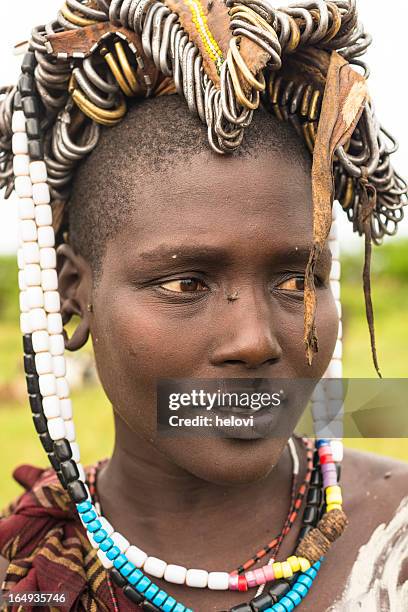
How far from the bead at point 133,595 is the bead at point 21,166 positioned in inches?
47.6

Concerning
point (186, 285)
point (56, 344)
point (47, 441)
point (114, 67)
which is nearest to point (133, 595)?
point (47, 441)

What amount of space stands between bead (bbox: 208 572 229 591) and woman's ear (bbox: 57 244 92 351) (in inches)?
30.3

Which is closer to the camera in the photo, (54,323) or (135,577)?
(135,577)

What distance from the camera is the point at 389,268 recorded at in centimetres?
1419

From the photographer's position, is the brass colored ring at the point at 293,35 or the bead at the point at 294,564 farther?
the bead at the point at 294,564

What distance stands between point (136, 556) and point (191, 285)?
807 mm

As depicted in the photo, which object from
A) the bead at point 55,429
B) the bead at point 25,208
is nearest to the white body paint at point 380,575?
the bead at point 55,429

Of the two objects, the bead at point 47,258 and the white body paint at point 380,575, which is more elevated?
the bead at point 47,258

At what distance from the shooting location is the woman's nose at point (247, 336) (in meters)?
1.92

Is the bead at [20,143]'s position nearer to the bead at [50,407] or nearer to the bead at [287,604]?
the bead at [50,407]

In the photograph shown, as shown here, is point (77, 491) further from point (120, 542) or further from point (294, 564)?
point (294, 564)

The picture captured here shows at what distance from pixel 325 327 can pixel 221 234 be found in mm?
424

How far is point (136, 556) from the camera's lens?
90.4 inches

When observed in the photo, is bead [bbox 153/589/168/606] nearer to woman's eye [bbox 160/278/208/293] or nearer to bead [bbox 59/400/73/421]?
bead [bbox 59/400/73/421]
